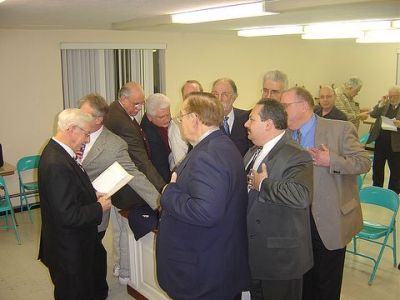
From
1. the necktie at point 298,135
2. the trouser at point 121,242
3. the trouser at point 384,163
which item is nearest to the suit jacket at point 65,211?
the trouser at point 121,242

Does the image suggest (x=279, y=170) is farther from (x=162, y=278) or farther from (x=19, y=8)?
(x=19, y=8)

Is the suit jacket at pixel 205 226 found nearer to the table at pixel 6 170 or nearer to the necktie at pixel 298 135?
the necktie at pixel 298 135

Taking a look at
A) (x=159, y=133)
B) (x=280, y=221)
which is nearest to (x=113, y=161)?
(x=159, y=133)

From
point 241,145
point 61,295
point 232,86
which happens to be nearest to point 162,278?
point 61,295

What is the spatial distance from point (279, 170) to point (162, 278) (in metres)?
0.84

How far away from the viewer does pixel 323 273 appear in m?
2.90

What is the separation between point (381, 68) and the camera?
32.6ft

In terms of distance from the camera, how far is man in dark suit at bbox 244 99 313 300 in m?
2.26

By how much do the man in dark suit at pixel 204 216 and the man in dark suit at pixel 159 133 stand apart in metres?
1.21

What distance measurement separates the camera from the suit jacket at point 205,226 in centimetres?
201

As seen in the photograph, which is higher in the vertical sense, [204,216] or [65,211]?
[204,216]

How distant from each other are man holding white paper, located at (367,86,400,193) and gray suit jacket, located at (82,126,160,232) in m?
4.64

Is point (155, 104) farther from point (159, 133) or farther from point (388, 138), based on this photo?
point (388, 138)

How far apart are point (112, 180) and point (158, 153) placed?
2.42 ft
